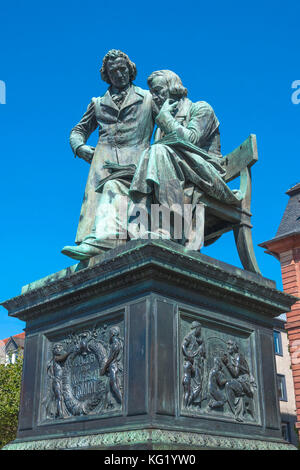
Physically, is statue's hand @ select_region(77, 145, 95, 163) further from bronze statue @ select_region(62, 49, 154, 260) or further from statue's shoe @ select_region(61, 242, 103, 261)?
statue's shoe @ select_region(61, 242, 103, 261)

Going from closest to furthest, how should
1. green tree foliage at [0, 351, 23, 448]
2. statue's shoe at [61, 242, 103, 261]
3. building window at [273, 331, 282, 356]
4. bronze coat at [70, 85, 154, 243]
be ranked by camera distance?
statue's shoe at [61, 242, 103, 261] < bronze coat at [70, 85, 154, 243] < green tree foliage at [0, 351, 23, 448] < building window at [273, 331, 282, 356]

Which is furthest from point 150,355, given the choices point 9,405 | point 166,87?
point 9,405

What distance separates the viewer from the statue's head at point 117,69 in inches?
284

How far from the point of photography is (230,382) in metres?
5.47

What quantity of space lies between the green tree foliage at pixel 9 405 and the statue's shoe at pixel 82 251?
27096 mm

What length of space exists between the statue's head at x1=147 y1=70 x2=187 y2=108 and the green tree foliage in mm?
26928

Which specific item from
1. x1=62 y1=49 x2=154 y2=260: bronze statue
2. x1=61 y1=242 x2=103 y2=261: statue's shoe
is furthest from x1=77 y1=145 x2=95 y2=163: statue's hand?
x1=61 y1=242 x2=103 y2=261: statue's shoe

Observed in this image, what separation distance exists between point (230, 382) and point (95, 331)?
137cm

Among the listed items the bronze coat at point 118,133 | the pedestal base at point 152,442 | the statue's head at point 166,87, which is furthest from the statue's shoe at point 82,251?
the statue's head at point 166,87

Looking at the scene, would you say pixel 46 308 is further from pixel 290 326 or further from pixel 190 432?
pixel 290 326

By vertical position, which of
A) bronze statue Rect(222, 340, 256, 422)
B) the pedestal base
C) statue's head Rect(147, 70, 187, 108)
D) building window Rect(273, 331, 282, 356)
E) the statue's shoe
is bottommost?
the pedestal base

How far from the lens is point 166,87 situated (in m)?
7.07

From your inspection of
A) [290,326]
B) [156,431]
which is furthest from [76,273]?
[290,326]

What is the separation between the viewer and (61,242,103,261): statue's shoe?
5793 millimetres
